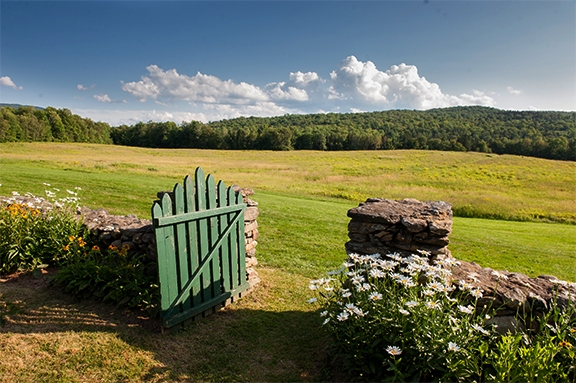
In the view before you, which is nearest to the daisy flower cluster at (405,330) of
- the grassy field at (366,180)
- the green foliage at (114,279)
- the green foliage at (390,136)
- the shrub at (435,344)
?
the shrub at (435,344)

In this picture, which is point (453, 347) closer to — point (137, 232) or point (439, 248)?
→ point (439, 248)

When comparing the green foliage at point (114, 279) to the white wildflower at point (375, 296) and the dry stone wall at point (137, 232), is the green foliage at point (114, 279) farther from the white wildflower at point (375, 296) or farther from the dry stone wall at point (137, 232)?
the white wildflower at point (375, 296)

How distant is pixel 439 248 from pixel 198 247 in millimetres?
3085

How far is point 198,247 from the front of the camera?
442 centimetres

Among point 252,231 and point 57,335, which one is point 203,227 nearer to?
point 252,231

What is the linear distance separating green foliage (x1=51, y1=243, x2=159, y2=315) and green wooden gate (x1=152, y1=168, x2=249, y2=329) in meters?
0.48

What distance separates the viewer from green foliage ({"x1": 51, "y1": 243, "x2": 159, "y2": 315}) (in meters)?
4.45

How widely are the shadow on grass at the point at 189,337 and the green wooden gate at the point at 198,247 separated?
0.31 meters

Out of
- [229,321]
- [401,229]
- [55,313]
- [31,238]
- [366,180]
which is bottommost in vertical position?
[366,180]

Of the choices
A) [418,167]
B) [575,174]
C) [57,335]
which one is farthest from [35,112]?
[575,174]

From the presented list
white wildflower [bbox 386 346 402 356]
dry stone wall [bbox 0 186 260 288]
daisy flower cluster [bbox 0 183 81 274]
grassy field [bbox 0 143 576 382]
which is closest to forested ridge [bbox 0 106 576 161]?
grassy field [bbox 0 143 576 382]

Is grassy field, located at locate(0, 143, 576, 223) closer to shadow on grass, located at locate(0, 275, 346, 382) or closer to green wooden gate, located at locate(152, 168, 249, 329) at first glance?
shadow on grass, located at locate(0, 275, 346, 382)

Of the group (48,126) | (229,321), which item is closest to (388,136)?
(48,126)

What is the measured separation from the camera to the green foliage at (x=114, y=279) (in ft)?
14.6
